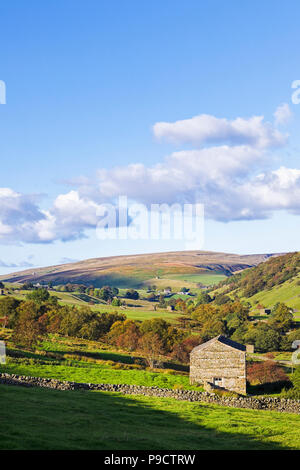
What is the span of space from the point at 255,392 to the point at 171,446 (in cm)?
3495

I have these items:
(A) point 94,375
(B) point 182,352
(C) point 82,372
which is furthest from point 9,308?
(A) point 94,375

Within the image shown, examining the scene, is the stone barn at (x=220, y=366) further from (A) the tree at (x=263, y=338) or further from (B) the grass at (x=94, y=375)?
(A) the tree at (x=263, y=338)

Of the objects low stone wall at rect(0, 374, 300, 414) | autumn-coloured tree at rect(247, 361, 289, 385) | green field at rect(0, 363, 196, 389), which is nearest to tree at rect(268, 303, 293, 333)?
autumn-coloured tree at rect(247, 361, 289, 385)

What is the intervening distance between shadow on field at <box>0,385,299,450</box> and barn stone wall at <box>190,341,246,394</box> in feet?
50.3

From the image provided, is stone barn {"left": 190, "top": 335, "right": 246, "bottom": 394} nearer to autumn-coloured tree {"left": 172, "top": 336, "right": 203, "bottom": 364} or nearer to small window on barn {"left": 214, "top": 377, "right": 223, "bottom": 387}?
small window on barn {"left": 214, "top": 377, "right": 223, "bottom": 387}

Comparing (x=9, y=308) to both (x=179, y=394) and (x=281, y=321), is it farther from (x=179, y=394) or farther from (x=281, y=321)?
(x=281, y=321)

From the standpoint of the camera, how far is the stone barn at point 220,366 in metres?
48.7

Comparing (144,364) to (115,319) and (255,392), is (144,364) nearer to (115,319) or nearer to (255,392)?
(255,392)

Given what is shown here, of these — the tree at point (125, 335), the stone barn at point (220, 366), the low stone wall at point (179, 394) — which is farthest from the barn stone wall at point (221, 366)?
the tree at point (125, 335)

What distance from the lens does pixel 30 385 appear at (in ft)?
113

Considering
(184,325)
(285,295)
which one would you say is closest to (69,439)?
(184,325)

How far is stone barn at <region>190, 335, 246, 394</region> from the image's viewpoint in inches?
1918

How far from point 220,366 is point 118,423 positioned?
2716cm

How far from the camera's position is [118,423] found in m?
24.0
